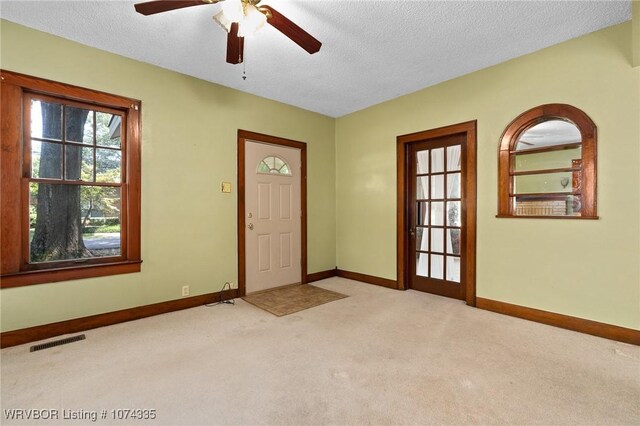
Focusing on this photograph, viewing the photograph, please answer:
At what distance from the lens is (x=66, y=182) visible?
9.22 feet

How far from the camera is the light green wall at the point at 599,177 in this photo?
2562mm

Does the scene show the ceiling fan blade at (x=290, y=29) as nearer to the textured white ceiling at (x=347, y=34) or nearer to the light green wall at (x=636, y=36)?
the textured white ceiling at (x=347, y=34)

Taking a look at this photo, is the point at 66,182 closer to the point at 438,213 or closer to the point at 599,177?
the point at 438,213

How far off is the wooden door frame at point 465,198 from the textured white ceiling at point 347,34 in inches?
26.6

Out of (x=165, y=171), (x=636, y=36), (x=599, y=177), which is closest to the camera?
(x=636, y=36)

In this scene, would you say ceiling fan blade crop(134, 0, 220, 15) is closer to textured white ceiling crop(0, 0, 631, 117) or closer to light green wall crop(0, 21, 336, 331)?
textured white ceiling crop(0, 0, 631, 117)

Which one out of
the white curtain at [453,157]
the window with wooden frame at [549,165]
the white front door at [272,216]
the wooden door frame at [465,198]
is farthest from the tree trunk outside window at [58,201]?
the window with wooden frame at [549,165]

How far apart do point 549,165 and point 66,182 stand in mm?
4684

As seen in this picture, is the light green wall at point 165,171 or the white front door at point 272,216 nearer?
the light green wall at point 165,171

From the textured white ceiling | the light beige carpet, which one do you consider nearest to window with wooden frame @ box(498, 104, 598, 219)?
the textured white ceiling

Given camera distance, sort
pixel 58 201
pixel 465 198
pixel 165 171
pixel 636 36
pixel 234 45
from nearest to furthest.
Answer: pixel 234 45 → pixel 636 36 → pixel 58 201 → pixel 165 171 → pixel 465 198

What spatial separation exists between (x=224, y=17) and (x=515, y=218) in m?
3.28

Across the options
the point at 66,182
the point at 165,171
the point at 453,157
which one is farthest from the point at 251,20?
the point at 453,157

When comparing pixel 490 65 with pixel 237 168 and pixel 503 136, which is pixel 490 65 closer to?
pixel 503 136
